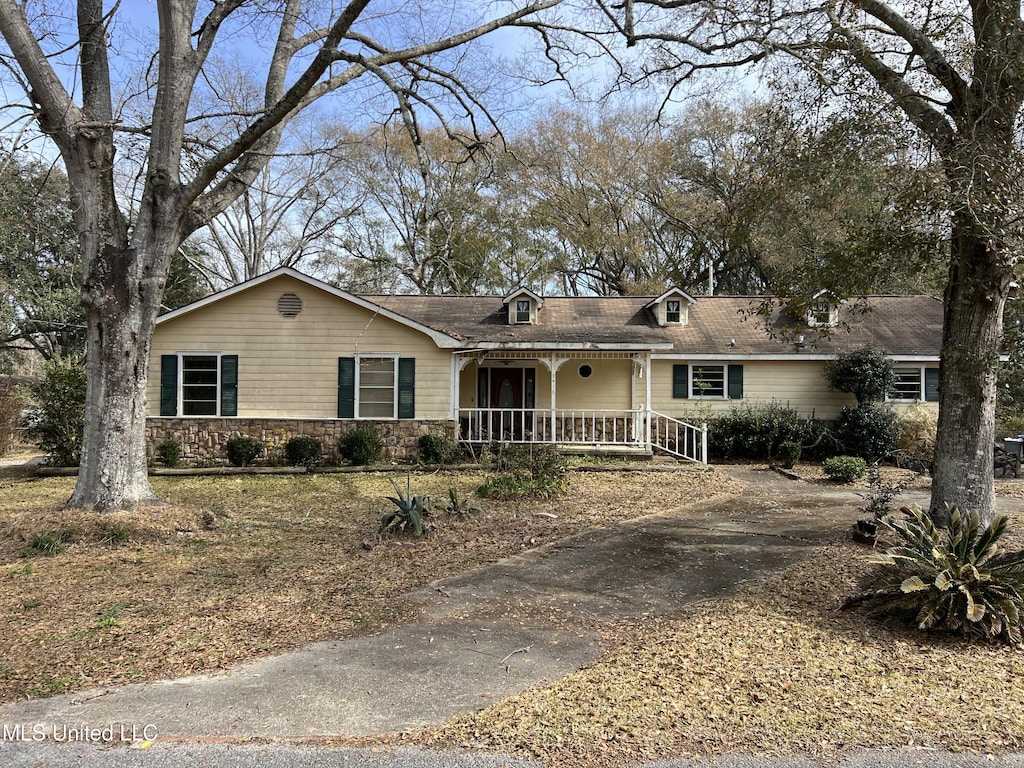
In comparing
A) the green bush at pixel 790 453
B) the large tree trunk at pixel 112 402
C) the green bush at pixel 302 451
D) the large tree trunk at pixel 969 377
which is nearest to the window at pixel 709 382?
the green bush at pixel 790 453

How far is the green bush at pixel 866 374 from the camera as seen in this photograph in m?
15.3

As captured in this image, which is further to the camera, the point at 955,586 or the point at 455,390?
the point at 455,390

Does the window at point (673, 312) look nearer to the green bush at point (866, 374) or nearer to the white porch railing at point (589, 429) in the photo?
the white porch railing at point (589, 429)

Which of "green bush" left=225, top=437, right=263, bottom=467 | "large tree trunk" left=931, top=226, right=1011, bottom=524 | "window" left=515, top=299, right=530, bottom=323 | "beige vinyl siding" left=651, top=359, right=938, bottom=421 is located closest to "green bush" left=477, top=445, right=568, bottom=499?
"large tree trunk" left=931, top=226, right=1011, bottom=524

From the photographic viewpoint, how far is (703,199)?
26.5 m

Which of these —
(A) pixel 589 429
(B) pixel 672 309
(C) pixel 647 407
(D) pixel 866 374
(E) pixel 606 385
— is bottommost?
(A) pixel 589 429

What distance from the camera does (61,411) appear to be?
42.9 ft

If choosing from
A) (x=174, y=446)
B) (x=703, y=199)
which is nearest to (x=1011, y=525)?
(x=174, y=446)

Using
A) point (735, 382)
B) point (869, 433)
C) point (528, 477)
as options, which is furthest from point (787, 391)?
point (528, 477)

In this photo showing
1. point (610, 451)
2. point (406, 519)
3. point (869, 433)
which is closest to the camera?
point (406, 519)

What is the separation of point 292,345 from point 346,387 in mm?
1586

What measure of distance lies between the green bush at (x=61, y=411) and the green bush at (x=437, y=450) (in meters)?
7.05

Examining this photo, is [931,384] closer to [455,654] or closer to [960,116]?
[960,116]

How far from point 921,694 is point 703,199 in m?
25.5
